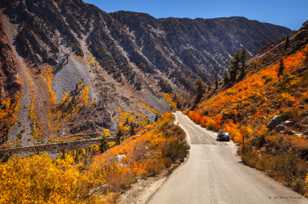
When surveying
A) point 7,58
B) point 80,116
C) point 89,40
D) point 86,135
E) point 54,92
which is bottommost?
point 86,135

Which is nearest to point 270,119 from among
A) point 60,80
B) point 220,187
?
point 220,187

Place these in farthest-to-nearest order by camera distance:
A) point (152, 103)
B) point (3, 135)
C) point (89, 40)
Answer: point (89, 40) < point (152, 103) < point (3, 135)

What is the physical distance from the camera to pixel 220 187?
11.5m

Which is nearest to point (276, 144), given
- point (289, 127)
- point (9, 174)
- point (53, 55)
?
point (289, 127)

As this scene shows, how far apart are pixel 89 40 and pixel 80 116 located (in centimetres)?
8536

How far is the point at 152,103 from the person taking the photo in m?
160

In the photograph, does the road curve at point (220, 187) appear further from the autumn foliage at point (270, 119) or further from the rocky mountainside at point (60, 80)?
the rocky mountainside at point (60, 80)

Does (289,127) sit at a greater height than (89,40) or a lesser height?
lesser

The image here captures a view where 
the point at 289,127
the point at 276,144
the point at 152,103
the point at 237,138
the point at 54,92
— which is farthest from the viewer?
the point at 152,103

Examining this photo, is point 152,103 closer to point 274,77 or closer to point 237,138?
point 274,77

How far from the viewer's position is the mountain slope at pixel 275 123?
13656mm

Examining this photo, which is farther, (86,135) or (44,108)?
(44,108)

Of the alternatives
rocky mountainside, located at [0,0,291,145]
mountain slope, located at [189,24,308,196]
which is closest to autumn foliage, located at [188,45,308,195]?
mountain slope, located at [189,24,308,196]

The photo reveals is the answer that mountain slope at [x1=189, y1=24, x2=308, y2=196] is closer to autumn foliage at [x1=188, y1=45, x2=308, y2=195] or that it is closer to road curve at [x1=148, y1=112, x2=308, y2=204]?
autumn foliage at [x1=188, y1=45, x2=308, y2=195]
